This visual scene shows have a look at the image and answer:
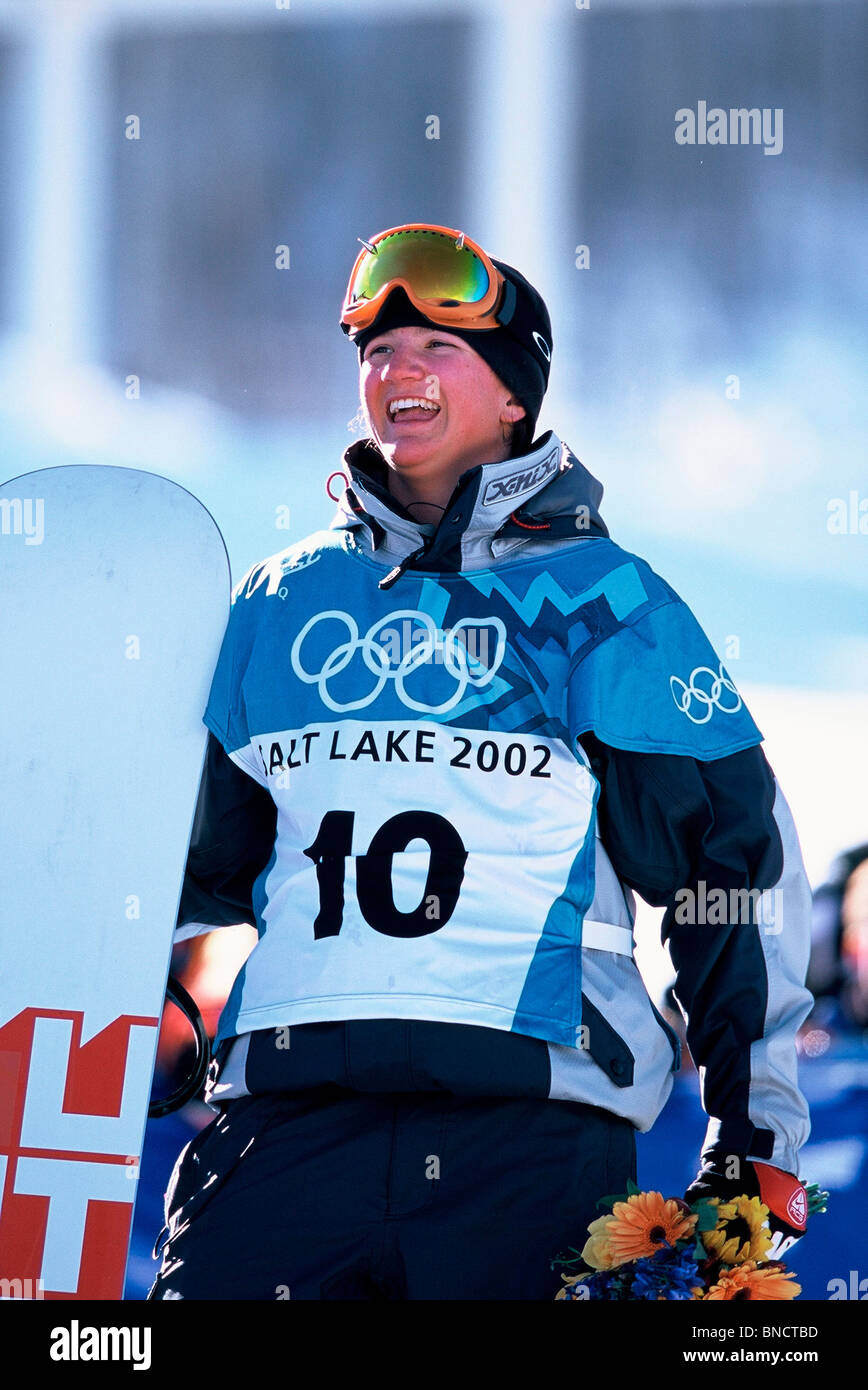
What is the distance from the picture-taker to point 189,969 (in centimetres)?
261

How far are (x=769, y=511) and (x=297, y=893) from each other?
114 cm

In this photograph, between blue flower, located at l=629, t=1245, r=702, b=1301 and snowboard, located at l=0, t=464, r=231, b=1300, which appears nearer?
blue flower, located at l=629, t=1245, r=702, b=1301

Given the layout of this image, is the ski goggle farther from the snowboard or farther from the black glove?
the black glove

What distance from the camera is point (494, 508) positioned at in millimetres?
2043

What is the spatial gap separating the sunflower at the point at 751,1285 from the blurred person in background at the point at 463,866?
8 centimetres

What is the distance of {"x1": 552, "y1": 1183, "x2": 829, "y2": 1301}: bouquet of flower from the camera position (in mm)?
1713

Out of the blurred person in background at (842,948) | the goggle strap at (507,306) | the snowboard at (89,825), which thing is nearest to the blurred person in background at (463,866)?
the goggle strap at (507,306)

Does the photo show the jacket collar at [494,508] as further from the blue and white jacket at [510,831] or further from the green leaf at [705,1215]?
the green leaf at [705,1215]

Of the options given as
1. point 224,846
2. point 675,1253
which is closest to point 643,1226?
→ point 675,1253

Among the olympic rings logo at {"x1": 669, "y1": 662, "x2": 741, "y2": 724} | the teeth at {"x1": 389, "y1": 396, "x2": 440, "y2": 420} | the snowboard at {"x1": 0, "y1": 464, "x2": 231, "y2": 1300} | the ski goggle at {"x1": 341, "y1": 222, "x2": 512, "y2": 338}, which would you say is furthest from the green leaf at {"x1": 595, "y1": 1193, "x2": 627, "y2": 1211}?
the ski goggle at {"x1": 341, "y1": 222, "x2": 512, "y2": 338}

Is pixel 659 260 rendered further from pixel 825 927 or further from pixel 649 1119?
pixel 649 1119

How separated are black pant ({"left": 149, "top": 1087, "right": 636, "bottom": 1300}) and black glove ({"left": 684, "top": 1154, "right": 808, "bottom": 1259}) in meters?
0.10

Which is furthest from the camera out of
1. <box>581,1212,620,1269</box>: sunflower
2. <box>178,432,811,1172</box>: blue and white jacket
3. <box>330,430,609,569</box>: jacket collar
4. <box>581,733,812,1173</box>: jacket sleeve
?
<box>330,430,609,569</box>: jacket collar

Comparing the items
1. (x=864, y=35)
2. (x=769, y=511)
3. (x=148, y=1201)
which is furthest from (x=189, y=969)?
(x=864, y=35)
